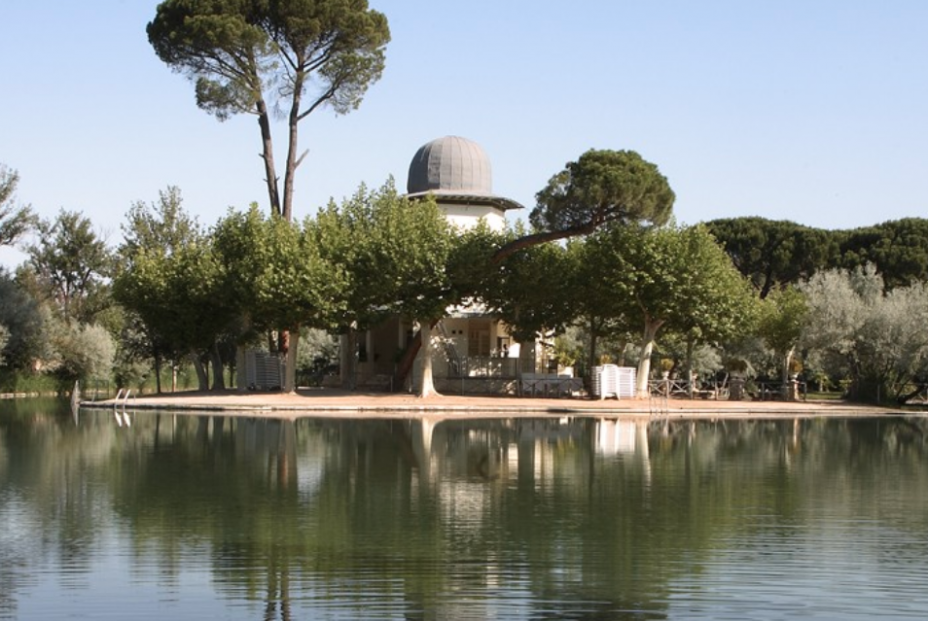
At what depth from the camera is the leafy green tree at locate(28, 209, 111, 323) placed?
67.0 metres

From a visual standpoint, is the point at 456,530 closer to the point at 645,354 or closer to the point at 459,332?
the point at 645,354

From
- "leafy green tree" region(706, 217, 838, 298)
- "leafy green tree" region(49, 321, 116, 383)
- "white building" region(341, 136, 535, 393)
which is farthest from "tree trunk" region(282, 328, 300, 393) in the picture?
"leafy green tree" region(706, 217, 838, 298)

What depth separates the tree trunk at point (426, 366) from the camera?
47.2 m

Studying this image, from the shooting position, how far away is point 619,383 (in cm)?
4906

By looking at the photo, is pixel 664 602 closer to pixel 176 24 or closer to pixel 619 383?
pixel 619 383

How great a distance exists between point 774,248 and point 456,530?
6444 cm

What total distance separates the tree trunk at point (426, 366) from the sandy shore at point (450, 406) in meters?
0.50

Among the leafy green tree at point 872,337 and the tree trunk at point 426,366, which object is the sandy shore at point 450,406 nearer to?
the tree trunk at point 426,366

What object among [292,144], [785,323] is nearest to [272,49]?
[292,144]

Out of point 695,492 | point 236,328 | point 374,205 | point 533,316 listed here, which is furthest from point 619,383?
point 695,492

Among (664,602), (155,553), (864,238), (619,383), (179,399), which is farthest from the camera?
(864,238)

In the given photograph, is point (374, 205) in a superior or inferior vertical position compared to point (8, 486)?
superior

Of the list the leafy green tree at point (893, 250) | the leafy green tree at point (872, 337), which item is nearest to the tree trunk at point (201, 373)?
the leafy green tree at point (872, 337)

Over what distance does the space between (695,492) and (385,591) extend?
933 cm
